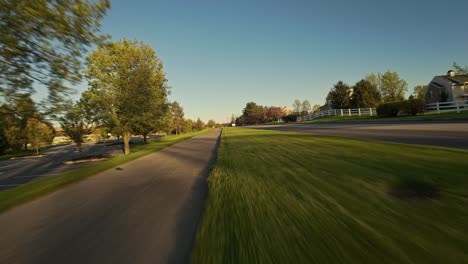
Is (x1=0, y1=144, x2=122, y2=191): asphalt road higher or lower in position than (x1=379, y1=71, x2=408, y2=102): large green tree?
lower

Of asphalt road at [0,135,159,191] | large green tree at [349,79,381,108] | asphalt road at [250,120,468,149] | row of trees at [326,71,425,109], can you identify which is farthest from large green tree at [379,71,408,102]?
asphalt road at [0,135,159,191]

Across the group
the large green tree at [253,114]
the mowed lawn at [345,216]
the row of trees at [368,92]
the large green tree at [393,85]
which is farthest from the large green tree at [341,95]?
the large green tree at [253,114]

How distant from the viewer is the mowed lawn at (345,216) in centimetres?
218

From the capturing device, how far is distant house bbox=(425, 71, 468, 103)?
4275 cm

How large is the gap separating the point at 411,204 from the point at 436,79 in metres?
62.4

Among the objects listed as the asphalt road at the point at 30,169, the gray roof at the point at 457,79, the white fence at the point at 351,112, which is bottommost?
the asphalt road at the point at 30,169

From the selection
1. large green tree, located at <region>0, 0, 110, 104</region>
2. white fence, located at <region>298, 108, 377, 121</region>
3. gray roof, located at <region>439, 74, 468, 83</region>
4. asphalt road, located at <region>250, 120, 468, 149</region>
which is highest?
gray roof, located at <region>439, 74, 468, 83</region>

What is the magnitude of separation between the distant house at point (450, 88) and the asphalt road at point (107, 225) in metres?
55.9

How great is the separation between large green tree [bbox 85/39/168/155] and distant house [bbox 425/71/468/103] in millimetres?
53549

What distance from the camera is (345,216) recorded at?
292 cm

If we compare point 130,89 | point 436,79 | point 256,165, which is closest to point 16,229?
point 256,165

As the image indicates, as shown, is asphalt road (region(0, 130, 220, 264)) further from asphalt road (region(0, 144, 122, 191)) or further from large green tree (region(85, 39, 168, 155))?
large green tree (region(85, 39, 168, 155))

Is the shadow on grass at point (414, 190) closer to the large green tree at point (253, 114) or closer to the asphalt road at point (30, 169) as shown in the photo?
the asphalt road at point (30, 169)

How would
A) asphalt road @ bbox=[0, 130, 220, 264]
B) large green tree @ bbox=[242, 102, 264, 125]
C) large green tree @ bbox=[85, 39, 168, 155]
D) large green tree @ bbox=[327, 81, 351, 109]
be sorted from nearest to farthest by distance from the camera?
A: asphalt road @ bbox=[0, 130, 220, 264] < large green tree @ bbox=[85, 39, 168, 155] < large green tree @ bbox=[327, 81, 351, 109] < large green tree @ bbox=[242, 102, 264, 125]
